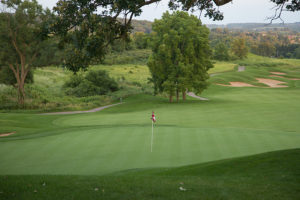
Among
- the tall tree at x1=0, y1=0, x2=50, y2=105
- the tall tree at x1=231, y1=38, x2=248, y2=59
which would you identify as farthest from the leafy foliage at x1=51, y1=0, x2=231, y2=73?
the tall tree at x1=231, y1=38, x2=248, y2=59

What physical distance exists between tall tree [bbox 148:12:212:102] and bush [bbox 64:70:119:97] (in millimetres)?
9902

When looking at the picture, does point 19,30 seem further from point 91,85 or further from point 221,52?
point 221,52

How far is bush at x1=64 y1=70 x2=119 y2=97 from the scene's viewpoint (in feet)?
122

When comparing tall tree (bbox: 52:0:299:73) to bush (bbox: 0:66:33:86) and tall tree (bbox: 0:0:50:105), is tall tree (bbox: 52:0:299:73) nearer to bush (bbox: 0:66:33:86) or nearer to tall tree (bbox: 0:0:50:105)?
tall tree (bbox: 0:0:50:105)

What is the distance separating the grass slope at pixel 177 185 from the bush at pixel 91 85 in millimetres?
31391

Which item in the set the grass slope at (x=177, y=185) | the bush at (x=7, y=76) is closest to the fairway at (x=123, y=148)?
the grass slope at (x=177, y=185)

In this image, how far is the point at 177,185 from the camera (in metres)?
5.73

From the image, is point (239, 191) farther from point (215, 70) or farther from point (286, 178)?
point (215, 70)

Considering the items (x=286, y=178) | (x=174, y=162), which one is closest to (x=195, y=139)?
(x=174, y=162)

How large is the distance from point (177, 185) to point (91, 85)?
32.9 m

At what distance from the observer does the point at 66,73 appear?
5294 cm

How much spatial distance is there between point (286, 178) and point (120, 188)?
3.44 meters

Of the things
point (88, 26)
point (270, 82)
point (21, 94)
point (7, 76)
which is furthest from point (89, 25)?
point (270, 82)

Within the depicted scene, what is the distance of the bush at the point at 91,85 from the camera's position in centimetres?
3728
